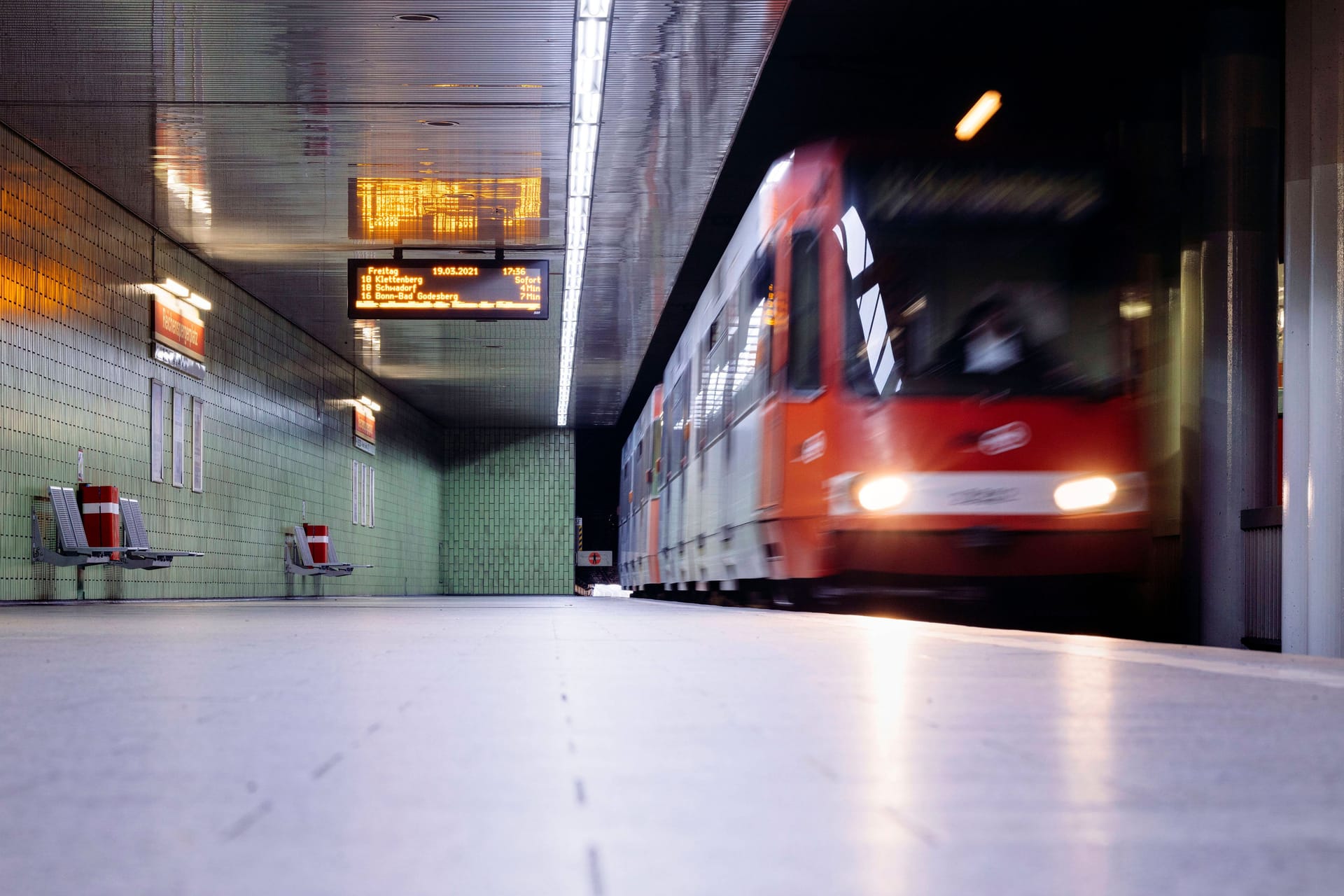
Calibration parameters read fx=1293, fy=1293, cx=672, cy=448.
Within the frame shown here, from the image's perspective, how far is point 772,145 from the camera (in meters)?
15.2

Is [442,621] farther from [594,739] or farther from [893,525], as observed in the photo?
[594,739]

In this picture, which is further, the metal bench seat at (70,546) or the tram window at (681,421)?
the tram window at (681,421)

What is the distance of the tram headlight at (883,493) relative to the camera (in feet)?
24.2

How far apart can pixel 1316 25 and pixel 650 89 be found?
17.1 ft

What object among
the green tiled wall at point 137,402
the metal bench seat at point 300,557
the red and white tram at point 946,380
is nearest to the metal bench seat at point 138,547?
the green tiled wall at point 137,402

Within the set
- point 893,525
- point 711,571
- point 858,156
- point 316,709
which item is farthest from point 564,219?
point 316,709

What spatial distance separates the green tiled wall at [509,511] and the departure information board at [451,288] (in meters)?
18.9

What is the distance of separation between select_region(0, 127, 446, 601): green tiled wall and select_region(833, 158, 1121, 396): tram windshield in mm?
7147

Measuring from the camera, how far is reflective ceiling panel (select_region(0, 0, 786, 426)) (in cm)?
890

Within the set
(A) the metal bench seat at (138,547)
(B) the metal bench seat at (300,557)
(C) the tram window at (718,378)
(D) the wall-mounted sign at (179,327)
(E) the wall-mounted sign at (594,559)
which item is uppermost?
(D) the wall-mounted sign at (179,327)

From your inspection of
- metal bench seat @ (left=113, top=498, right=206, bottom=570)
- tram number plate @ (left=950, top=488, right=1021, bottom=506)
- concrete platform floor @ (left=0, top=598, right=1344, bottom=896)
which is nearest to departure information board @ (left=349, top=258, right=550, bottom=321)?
metal bench seat @ (left=113, top=498, right=206, bottom=570)

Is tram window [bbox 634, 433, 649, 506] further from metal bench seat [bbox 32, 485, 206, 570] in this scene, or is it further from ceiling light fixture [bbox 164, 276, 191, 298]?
metal bench seat [bbox 32, 485, 206, 570]

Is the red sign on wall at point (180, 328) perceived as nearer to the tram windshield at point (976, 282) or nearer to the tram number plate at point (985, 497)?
the tram windshield at point (976, 282)

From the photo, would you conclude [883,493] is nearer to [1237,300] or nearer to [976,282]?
[976,282]
